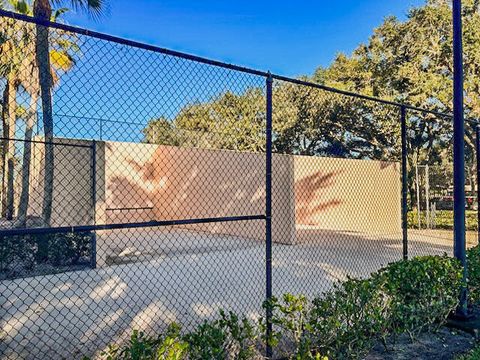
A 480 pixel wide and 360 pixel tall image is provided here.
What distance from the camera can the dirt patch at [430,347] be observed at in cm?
289

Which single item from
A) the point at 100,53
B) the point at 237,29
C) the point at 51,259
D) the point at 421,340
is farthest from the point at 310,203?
the point at 100,53

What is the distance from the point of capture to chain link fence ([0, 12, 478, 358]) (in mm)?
2959

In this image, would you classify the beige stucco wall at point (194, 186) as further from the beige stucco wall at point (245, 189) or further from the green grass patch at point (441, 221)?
the green grass patch at point (441, 221)

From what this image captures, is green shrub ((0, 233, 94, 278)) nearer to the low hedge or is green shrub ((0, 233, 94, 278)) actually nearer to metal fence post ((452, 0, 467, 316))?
the low hedge

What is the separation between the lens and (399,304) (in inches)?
121

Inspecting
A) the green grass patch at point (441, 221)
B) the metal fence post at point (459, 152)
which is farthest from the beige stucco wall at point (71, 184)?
the green grass patch at point (441, 221)

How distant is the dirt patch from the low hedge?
8cm

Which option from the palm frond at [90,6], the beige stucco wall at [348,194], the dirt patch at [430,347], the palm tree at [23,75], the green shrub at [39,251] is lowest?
the dirt patch at [430,347]

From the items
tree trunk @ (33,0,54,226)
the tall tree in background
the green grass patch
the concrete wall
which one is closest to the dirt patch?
tree trunk @ (33,0,54,226)

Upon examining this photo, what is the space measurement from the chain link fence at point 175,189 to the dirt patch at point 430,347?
2.50 feet

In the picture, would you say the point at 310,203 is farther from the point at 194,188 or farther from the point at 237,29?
the point at 237,29

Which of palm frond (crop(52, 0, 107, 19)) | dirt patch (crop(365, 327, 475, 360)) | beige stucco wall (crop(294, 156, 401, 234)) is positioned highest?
palm frond (crop(52, 0, 107, 19))

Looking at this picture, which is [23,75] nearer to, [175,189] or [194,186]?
[175,189]

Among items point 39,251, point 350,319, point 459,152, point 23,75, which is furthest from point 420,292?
point 23,75
